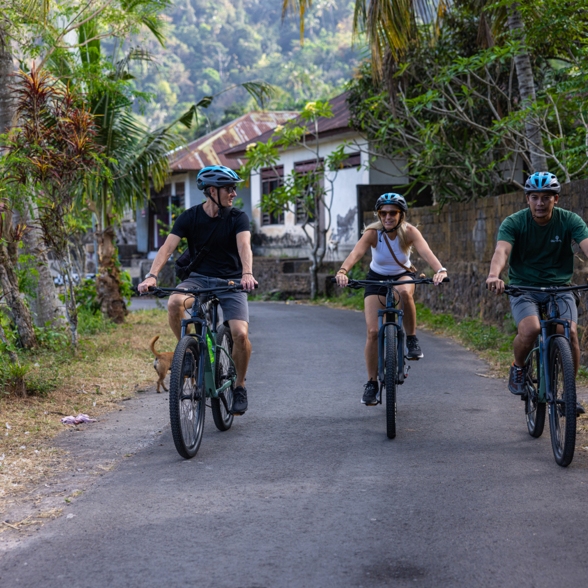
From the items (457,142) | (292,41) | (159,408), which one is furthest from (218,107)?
(159,408)

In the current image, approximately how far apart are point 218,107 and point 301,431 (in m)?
96.1

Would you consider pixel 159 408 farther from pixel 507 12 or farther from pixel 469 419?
pixel 507 12

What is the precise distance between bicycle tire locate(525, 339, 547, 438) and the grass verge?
11.3 feet

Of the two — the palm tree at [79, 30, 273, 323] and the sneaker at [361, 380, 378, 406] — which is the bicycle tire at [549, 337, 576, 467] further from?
the palm tree at [79, 30, 273, 323]

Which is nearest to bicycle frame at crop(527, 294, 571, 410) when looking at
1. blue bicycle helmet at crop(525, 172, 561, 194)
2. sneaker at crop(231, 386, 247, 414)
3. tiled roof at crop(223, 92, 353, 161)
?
blue bicycle helmet at crop(525, 172, 561, 194)

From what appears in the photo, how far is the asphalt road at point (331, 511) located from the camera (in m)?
3.37

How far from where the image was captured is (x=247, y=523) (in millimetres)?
3982

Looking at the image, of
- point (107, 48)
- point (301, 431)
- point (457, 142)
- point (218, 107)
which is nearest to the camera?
point (301, 431)

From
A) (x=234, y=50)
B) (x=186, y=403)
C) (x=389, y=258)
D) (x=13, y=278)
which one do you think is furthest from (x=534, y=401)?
(x=234, y=50)

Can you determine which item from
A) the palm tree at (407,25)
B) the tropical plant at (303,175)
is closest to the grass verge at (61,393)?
the palm tree at (407,25)

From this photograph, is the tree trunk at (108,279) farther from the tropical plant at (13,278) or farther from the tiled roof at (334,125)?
the tiled roof at (334,125)

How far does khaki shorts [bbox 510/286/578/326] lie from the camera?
5430mm

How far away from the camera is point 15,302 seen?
8.83 metres

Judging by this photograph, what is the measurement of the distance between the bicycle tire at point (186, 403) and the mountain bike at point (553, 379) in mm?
2316
